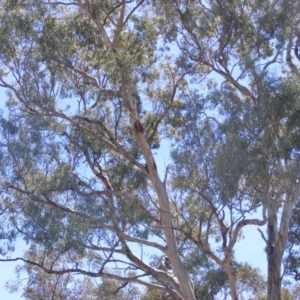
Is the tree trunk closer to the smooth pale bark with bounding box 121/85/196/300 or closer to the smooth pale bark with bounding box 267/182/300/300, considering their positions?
the smooth pale bark with bounding box 121/85/196/300

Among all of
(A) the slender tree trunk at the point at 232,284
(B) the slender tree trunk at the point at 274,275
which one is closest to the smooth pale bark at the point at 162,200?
(A) the slender tree trunk at the point at 232,284

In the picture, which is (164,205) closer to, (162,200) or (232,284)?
(162,200)

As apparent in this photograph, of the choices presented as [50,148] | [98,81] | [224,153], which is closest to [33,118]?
[50,148]

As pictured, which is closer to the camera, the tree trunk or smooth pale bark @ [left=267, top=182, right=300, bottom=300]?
the tree trunk

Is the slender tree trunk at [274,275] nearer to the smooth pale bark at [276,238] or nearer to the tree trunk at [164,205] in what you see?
the smooth pale bark at [276,238]

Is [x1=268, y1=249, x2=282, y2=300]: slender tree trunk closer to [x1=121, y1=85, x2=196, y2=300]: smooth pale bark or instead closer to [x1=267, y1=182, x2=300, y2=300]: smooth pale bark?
[x1=267, y1=182, x2=300, y2=300]: smooth pale bark

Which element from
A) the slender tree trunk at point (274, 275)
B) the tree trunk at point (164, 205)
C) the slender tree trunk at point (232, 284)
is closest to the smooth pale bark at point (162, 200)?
the tree trunk at point (164, 205)

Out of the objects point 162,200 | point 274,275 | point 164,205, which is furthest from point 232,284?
point 162,200

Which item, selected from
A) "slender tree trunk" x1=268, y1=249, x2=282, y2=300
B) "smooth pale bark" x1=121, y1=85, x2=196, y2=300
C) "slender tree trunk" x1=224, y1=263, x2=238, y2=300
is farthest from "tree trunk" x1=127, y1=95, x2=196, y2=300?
"slender tree trunk" x1=268, y1=249, x2=282, y2=300

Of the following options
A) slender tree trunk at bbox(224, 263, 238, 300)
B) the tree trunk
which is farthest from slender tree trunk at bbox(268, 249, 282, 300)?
the tree trunk

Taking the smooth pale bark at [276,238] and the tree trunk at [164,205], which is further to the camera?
the smooth pale bark at [276,238]

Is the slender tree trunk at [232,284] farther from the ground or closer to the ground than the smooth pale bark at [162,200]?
closer to the ground

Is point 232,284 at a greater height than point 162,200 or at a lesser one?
lesser

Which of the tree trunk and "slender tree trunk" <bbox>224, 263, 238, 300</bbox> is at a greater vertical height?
the tree trunk
